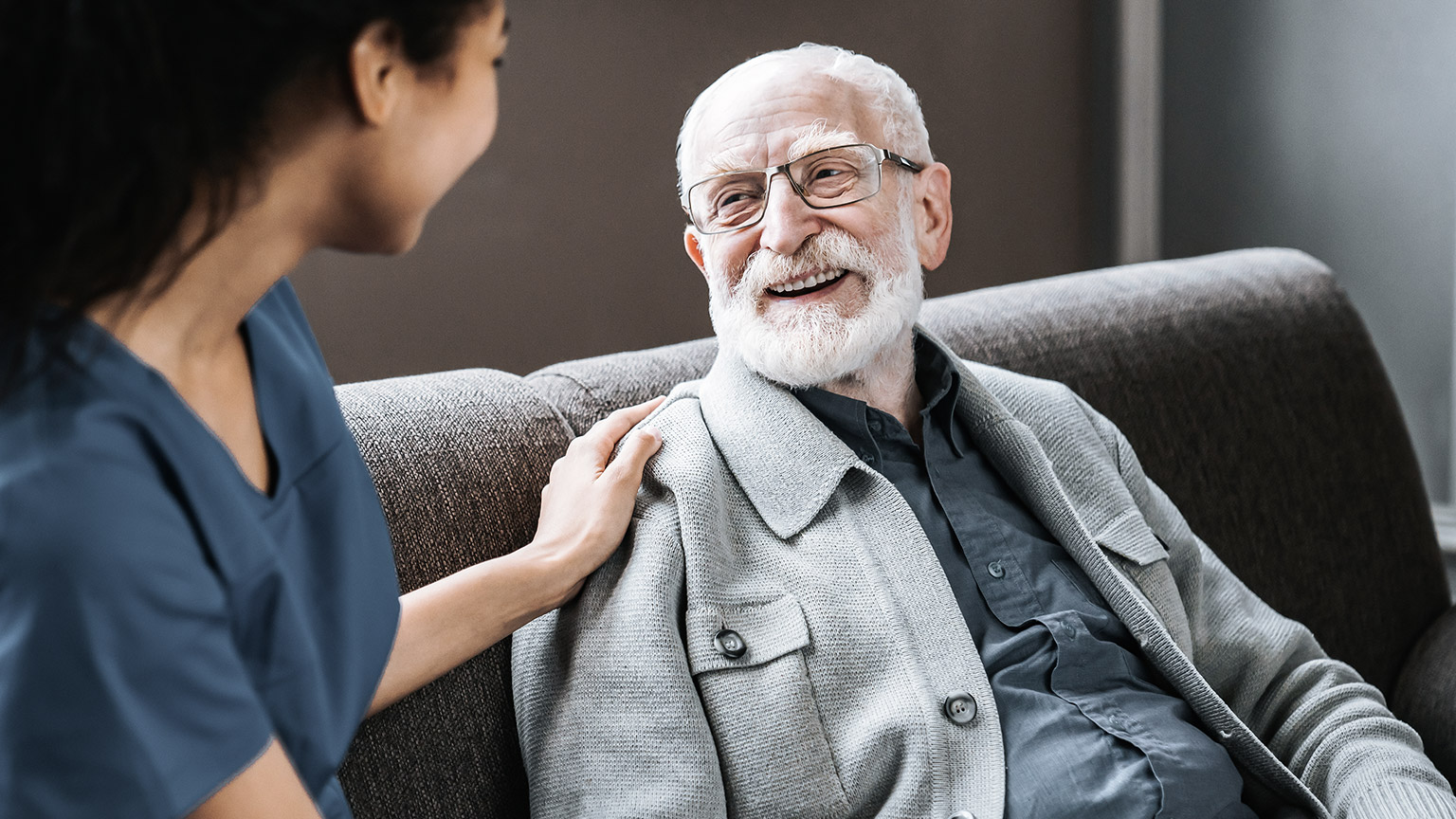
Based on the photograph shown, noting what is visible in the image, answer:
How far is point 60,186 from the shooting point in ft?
1.70

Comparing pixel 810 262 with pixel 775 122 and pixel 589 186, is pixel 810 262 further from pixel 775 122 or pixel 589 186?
pixel 589 186

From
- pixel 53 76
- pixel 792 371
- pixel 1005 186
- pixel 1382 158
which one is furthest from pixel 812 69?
pixel 1382 158

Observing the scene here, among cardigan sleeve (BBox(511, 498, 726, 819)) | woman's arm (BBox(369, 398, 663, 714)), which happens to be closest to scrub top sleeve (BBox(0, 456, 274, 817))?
woman's arm (BBox(369, 398, 663, 714))

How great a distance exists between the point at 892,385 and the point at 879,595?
0.31 m

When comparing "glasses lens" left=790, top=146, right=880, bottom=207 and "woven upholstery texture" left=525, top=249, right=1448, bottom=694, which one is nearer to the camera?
"glasses lens" left=790, top=146, right=880, bottom=207

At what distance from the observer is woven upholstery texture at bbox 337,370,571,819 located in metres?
1.14

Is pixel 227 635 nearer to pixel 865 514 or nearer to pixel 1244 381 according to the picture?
pixel 865 514

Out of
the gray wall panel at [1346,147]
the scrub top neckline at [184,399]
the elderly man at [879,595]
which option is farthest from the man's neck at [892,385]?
the gray wall panel at [1346,147]

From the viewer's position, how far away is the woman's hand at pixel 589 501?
1.13m

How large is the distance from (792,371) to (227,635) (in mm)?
772

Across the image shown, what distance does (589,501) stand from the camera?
1.17 m

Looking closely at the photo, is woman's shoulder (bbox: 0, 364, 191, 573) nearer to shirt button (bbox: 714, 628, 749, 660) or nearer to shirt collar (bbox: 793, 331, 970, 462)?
shirt button (bbox: 714, 628, 749, 660)

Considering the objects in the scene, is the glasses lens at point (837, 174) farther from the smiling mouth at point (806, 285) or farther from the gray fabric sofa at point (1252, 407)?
the gray fabric sofa at point (1252, 407)

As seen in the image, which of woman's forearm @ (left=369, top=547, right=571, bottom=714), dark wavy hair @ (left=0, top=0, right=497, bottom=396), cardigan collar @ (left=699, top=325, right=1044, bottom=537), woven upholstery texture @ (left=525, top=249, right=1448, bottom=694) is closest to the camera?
dark wavy hair @ (left=0, top=0, right=497, bottom=396)
